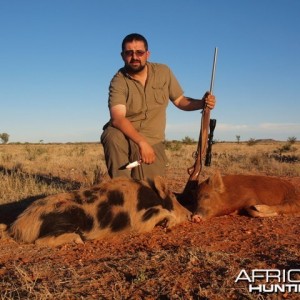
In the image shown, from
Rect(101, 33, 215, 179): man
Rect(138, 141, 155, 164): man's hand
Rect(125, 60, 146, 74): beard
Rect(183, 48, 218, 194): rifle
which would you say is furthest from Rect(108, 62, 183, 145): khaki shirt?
Rect(138, 141, 155, 164): man's hand

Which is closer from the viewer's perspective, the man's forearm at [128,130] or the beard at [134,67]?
the man's forearm at [128,130]

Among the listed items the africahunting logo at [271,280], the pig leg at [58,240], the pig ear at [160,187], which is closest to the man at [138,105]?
the pig ear at [160,187]

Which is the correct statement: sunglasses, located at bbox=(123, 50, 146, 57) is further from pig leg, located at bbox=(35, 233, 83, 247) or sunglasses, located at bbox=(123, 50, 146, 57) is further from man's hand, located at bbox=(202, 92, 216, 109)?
pig leg, located at bbox=(35, 233, 83, 247)

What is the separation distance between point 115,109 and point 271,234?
321 centimetres

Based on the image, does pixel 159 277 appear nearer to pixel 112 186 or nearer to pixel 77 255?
pixel 77 255

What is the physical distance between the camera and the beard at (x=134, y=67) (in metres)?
7.00

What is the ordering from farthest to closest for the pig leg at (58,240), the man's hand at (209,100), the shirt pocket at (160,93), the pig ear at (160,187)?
1. the shirt pocket at (160,93)
2. the man's hand at (209,100)
3. the pig ear at (160,187)
4. the pig leg at (58,240)

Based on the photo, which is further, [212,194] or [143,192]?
[212,194]

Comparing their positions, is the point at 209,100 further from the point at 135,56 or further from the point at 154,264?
the point at 154,264

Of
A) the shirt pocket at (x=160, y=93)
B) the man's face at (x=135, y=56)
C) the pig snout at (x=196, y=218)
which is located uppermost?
the man's face at (x=135, y=56)

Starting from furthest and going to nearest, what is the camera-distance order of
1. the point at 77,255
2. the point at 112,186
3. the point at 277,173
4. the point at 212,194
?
the point at 277,173 < the point at 212,194 < the point at 112,186 < the point at 77,255

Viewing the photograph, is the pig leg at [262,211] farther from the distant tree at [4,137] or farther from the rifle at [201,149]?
the distant tree at [4,137]

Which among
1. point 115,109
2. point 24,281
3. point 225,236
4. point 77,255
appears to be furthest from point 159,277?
point 115,109

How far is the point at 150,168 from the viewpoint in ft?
24.3
